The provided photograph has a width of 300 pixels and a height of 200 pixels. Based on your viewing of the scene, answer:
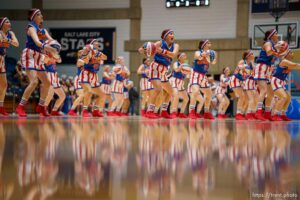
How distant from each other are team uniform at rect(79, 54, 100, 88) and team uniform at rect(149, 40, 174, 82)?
66.1 inches

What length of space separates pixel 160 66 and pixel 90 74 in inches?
76.5

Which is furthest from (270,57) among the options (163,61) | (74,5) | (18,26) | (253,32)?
(18,26)

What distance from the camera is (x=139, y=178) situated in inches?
44.9

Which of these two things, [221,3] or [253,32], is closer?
[253,32]

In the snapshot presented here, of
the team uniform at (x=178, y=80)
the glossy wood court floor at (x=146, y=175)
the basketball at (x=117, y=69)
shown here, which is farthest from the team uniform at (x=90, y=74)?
the glossy wood court floor at (x=146, y=175)

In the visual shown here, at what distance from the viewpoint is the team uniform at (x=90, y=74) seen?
29.8 feet

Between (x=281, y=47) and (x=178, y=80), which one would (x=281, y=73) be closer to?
(x=281, y=47)

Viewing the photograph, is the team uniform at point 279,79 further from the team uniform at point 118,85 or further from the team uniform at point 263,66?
the team uniform at point 118,85

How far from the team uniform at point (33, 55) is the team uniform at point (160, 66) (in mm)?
2238

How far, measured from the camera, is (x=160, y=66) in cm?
805

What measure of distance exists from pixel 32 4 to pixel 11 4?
3.59ft

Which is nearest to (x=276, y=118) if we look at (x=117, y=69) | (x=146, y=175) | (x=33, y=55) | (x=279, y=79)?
(x=279, y=79)

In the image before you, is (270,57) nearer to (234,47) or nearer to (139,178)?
(139,178)

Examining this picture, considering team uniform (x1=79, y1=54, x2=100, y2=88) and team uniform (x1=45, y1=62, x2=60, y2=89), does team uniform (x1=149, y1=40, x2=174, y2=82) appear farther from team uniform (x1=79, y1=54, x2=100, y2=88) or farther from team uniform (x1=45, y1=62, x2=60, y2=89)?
team uniform (x1=45, y1=62, x2=60, y2=89)
